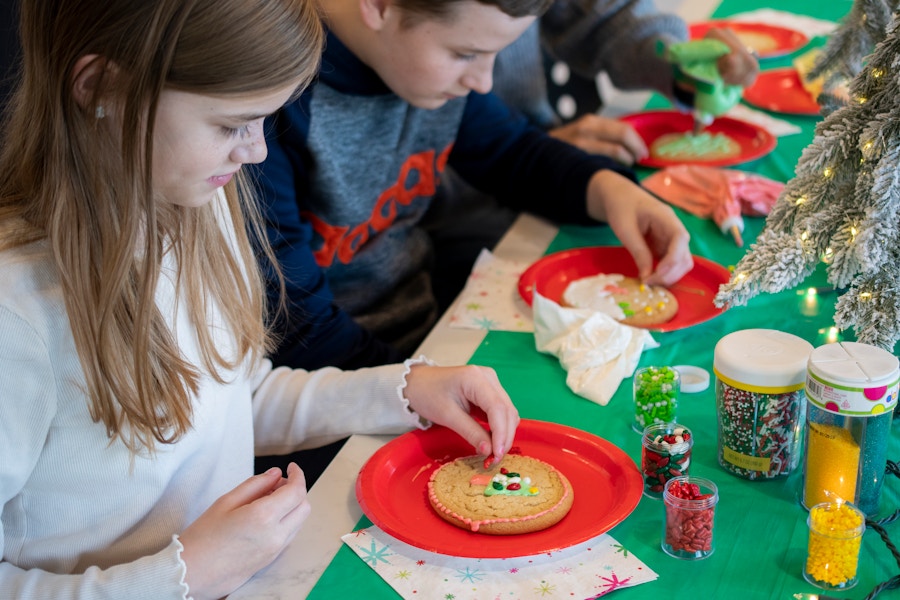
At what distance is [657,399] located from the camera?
1.13 meters

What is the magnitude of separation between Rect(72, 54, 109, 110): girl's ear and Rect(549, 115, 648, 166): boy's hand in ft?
3.74

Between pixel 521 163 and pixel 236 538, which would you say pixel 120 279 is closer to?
pixel 236 538

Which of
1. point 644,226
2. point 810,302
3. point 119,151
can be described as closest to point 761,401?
point 810,302

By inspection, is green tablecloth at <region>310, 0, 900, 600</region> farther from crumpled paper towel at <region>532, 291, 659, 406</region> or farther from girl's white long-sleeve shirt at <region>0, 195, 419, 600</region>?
girl's white long-sleeve shirt at <region>0, 195, 419, 600</region>

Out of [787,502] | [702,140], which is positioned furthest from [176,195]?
[702,140]

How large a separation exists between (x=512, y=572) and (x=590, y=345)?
429mm

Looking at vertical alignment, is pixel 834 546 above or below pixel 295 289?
above

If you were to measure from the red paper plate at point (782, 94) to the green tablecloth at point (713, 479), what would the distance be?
559 mm

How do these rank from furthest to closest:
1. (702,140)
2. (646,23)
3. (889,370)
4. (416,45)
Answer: (646,23), (702,140), (416,45), (889,370)

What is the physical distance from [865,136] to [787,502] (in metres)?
0.40

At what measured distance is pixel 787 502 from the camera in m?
1.02

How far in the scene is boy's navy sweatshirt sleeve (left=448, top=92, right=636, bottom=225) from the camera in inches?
66.8

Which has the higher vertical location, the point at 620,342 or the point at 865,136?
the point at 865,136

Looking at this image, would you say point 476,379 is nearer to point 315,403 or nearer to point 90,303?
point 315,403
